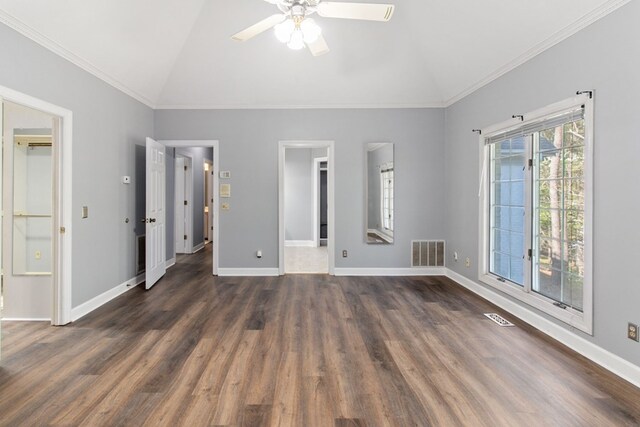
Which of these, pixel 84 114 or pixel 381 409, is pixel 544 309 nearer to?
pixel 381 409

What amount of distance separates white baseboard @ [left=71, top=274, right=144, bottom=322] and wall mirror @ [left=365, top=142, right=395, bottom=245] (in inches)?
136

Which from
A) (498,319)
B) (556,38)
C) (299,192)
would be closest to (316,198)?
(299,192)

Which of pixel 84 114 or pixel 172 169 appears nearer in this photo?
pixel 84 114

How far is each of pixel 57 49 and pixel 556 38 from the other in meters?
4.48

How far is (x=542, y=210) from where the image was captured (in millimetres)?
3273

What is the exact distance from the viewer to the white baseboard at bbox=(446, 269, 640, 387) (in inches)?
90.6

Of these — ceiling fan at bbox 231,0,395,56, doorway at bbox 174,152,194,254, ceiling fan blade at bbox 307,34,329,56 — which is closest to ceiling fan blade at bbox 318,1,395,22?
ceiling fan at bbox 231,0,395,56

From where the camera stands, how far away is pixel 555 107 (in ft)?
9.62

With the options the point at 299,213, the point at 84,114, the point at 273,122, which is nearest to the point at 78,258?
the point at 84,114

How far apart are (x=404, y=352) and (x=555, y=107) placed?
2485 mm

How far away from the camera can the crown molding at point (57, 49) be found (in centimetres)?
259

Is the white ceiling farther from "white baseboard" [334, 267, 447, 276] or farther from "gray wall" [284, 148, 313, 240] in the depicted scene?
"gray wall" [284, 148, 313, 240]

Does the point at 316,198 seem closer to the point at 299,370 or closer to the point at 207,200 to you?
the point at 207,200

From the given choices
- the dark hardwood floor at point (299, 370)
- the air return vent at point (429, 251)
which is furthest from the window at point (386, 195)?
the dark hardwood floor at point (299, 370)
